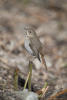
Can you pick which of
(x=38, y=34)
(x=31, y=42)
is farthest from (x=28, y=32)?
(x=38, y=34)

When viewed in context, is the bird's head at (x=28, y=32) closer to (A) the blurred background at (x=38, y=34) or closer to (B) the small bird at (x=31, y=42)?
(B) the small bird at (x=31, y=42)

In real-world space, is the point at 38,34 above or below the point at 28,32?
above

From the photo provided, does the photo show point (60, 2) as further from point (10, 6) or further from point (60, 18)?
point (10, 6)

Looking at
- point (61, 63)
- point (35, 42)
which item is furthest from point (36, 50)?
point (61, 63)

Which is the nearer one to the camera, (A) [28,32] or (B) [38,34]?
(A) [28,32]

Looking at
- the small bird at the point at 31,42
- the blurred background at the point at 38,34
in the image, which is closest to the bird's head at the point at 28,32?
the small bird at the point at 31,42

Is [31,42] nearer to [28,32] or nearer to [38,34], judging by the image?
[28,32]

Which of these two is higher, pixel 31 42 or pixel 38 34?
pixel 38 34

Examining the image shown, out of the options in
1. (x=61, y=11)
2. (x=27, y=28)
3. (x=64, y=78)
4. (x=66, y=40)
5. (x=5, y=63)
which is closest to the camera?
(x=27, y=28)

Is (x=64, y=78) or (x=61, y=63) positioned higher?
(x=61, y=63)
